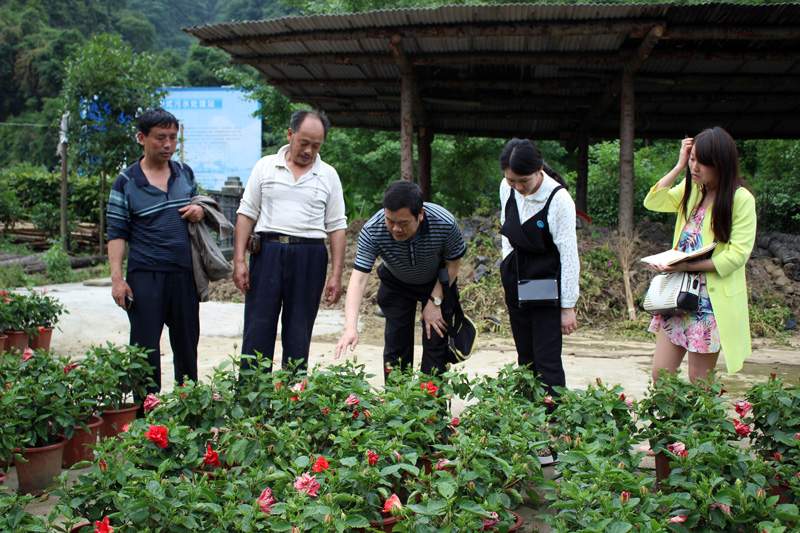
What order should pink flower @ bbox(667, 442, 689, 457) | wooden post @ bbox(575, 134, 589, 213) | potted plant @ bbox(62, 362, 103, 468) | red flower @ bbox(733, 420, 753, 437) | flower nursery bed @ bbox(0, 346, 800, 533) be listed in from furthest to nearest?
wooden post @ bbox(575, 134, 589, 213) < potted plant @ bbox(62, 362, 103, 468) < red flower @ bbox(733, 420, 753, 437) < pink flower @ bbox(667, 442, 689, 457) < flower nursery bed @ bbox(0, 346, 800, 533)

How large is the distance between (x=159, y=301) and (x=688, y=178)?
2727mm

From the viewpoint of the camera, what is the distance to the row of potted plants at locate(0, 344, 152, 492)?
3.16 metres

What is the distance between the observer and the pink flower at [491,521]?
2237 millimetres

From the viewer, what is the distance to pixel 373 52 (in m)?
8.84

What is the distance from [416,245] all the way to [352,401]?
962 millimetres

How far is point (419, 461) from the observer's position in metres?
2.92

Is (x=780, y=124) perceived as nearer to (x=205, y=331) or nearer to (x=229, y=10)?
(x=205, y=331)

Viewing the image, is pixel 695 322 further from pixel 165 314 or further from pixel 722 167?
pixel 165 314

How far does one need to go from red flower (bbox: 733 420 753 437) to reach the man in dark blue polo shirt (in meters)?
2.62

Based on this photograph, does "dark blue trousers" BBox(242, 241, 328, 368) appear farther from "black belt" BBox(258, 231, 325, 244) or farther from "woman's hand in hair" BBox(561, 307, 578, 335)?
"woman's hand in hair" BBox(561, 307, 578, 335)

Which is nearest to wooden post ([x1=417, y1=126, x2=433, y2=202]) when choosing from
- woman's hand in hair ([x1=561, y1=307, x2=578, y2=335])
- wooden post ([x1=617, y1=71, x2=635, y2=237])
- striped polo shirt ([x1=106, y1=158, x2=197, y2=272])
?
wooden post ([x1=617, y1=71, x2=635, y2=237])

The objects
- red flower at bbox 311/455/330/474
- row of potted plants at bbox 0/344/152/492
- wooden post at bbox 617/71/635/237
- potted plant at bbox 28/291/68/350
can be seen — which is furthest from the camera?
wooden post at bbox 617/71/635/237

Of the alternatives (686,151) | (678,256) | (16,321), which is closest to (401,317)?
(678,256)

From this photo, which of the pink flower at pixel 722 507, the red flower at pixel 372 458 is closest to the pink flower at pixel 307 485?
the red flower at pixel 372 458
